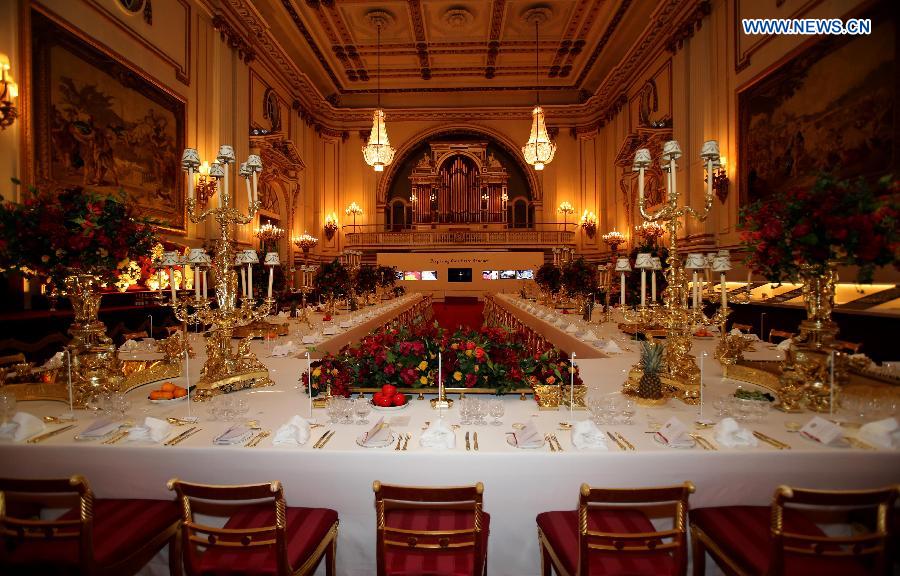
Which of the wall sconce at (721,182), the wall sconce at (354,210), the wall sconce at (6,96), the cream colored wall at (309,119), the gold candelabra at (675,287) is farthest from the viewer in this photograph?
the wall sconce at (354,210)

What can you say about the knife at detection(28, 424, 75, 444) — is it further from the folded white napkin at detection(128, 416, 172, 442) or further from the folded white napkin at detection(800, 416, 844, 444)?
the folded white napkin at detection(800, 416, 844, 444)

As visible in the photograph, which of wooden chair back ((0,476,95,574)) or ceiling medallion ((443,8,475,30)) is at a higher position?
ceiling medallion ((443,8,475,30))

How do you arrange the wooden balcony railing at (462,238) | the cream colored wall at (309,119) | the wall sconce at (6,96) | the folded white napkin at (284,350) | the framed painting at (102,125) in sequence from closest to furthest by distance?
the folded white napkin at (284,350) → the wall sconce at (6,96) → the framed painting at (102,125) → the cream colored wall at (309,119) → the wooden balcony railing at (462,238)

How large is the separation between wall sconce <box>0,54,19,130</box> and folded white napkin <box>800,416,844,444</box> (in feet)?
27.9

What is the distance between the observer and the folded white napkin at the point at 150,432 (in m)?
2.07

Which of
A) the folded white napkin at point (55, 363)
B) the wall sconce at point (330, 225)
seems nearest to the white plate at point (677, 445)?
the folded white napkin at point (55, 363)

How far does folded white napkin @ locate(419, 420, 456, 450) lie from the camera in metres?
2.01

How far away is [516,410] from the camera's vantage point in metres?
2.55

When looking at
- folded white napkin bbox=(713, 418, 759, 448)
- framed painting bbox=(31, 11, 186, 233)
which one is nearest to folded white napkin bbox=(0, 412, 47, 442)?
folded white napkin bbox=(713, 418, 759, 448)

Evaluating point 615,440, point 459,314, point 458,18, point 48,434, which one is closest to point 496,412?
point 615,440

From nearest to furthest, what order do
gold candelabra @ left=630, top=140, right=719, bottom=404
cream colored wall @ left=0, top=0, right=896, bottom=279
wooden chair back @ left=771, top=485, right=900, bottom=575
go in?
1. wooden chair back @ left=771, top=485, right=900, bottom=575
2. gold candelabra @ left=630, top=140, right=719, bottom=404
3. cream colored wall @ left=0, top=0, right=896, bottom=279

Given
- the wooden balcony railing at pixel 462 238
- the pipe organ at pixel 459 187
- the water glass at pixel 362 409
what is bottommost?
the water glass at pixel 362 409

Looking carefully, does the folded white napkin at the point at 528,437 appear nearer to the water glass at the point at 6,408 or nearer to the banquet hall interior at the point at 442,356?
the banquet hall interior at the point at 442,356

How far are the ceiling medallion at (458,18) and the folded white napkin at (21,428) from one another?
13974 mm
